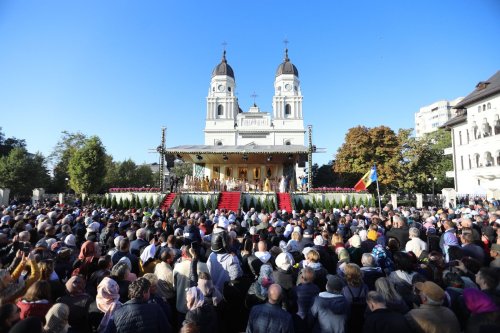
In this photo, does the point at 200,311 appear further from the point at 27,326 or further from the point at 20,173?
the point at 20,173

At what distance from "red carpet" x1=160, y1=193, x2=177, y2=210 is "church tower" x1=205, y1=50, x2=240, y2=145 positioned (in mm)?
32272

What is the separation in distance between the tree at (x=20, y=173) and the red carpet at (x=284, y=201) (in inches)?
1174

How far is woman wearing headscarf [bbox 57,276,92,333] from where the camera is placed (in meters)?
2.96

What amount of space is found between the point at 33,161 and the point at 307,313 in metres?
41.0

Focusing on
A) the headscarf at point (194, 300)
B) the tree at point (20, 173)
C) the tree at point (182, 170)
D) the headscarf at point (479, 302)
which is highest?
the tree at point (182, 170)

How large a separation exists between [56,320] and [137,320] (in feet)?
2.25

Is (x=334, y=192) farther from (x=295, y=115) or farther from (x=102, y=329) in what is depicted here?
(x=295, y=115)

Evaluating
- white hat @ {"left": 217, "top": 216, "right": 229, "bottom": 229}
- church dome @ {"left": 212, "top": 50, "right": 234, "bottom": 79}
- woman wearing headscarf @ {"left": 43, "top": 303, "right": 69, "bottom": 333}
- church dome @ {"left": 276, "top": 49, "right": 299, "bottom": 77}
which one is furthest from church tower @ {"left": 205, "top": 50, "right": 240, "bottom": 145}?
woman wearing headscarf @ {"left": 43, "top": 303, "right": 69, "bottom": 333}

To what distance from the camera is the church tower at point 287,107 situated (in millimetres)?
54250

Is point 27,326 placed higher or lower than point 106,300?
higher

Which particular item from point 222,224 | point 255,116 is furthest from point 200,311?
point 255,116

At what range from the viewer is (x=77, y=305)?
3012 millimetres

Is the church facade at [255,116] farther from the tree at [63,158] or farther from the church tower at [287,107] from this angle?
the tree at [63,158]

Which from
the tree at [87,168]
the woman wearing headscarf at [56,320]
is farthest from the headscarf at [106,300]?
the tree at [87,168]
